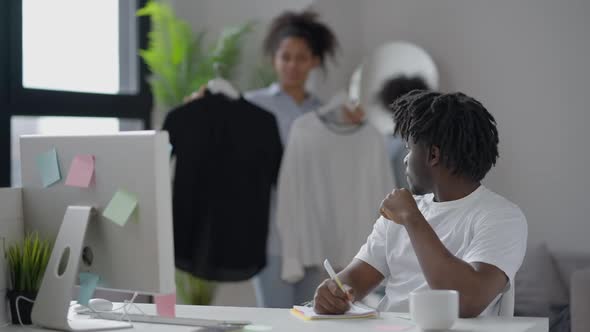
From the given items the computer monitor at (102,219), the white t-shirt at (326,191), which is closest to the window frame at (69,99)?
the white t-shirt at (326,191)

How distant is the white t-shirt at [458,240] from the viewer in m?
1.94

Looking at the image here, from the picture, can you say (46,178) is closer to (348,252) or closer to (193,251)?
(193,251)

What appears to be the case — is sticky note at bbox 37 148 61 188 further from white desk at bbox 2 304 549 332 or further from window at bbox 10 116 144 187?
window at bbox 10 116 144 187

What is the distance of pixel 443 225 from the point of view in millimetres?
2100

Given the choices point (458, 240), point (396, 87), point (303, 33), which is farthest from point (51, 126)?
point (458, 240)

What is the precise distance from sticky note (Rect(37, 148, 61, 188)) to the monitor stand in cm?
10

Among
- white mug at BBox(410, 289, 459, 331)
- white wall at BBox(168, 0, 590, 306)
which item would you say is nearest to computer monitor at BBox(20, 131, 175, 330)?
white mug at BBox(410, 289, 459, 331)

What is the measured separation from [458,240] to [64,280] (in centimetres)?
92

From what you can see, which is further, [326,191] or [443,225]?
[326,191]

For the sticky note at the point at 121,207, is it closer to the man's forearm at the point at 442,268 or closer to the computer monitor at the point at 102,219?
the computer monitor at the point at 102,219

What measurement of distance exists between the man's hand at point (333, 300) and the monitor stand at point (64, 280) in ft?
1.41

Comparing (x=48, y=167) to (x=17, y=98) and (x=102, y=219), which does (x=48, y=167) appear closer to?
(x=102, y=219)

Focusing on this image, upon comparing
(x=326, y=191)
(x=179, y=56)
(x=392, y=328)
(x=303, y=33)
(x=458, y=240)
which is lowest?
(x=326, y=191)

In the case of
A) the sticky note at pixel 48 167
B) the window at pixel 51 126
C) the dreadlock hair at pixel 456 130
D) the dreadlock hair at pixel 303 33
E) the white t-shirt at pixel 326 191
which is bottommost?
Result: the white t-shirt at pixel 326 191
